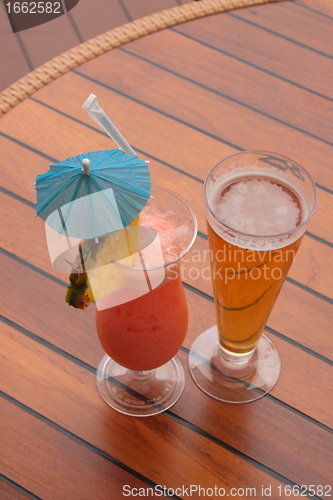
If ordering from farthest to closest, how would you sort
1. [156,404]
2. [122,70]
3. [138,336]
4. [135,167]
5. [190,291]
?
[122,70], [190,291], [156,404], [138,336], [135,167]

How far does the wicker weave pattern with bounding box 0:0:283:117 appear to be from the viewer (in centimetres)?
123

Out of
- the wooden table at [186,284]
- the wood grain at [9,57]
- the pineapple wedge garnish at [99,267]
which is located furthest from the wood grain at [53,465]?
the wood grain at [9,57]

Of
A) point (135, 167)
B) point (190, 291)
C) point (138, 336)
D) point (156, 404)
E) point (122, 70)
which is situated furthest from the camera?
point (122, 70)

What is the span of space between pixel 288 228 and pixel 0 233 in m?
0.58

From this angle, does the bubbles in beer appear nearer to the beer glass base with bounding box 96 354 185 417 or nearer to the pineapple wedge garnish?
the pineapple wedge garnish

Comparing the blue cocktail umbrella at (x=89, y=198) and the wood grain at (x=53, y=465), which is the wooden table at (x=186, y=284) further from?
the blue cocktail umbrella at (x=89, y=198)

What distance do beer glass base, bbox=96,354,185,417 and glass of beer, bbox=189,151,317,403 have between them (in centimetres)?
8

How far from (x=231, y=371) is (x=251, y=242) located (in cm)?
36

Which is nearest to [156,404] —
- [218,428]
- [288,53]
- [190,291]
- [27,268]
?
[218,428]

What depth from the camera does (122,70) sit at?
4.16ft

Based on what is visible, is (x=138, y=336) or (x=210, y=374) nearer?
(x=138, y=336)

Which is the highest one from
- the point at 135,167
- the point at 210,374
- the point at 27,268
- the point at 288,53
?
the point at 135,167

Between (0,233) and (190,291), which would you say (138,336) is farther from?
(0,233)

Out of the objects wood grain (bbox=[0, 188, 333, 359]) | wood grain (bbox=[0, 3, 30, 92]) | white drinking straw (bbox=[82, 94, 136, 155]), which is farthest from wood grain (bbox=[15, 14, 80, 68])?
white drinking straw (bbox=[82, 94, 136, 155])
